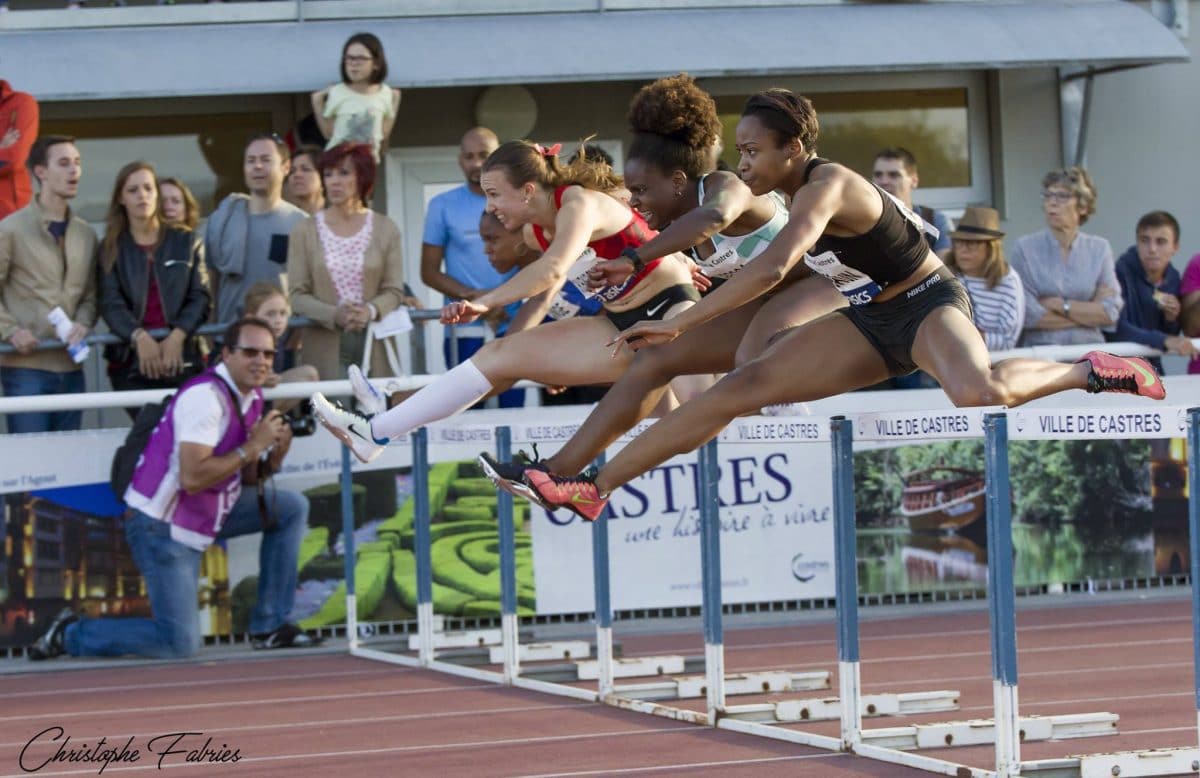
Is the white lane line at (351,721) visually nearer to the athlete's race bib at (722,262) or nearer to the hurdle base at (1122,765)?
the athlete's race bib at (722,262)

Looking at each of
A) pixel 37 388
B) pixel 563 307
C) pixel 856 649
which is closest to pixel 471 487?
pixel 563 307

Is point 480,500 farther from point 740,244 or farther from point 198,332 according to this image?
point 740,244

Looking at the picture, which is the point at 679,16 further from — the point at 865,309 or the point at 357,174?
the point at 865,309

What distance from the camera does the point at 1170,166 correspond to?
14000mm

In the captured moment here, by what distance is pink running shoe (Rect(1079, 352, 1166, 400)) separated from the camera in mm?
6336

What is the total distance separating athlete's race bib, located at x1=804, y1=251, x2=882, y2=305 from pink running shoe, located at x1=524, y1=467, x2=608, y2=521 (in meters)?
1.10

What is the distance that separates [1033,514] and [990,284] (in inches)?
51.0

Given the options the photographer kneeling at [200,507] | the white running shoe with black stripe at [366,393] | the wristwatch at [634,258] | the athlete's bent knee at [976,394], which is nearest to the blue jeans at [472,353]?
the photographer kneeling at [200,507]

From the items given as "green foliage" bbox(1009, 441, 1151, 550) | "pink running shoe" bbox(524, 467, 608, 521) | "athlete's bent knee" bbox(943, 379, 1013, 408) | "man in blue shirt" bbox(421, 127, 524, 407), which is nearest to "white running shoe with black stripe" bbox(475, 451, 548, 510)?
"pink running shoe" bbox(524, 467, 608, 521)

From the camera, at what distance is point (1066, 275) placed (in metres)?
10.4

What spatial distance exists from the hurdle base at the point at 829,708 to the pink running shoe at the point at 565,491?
1.03 m

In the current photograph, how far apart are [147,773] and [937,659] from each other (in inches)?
155

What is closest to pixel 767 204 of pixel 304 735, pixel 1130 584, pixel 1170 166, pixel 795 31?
pixel 304 735

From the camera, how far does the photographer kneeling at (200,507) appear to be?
9117 millimetres
